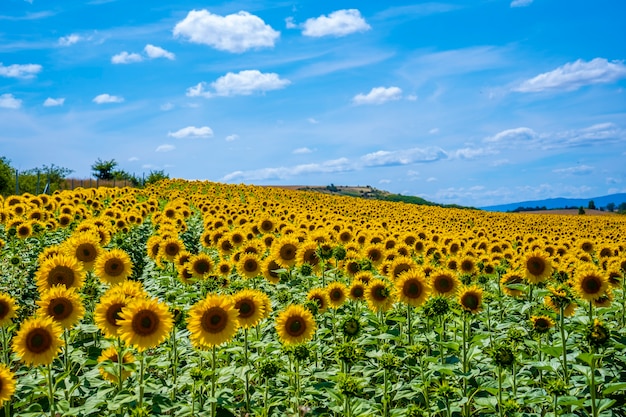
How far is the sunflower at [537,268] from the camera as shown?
8.18 m

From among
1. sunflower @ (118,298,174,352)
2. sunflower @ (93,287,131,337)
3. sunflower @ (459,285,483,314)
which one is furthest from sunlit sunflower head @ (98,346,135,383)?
sunflower @ (459,285,483,314)

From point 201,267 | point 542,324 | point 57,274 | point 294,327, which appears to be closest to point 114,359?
point 57,274

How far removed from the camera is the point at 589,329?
17.6ft

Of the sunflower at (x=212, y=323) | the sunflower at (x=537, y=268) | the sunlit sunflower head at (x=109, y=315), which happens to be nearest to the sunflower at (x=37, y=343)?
the sunlit sunflower head at (x=109, y=315)

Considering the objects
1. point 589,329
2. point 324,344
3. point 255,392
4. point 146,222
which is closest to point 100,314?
point 255,392

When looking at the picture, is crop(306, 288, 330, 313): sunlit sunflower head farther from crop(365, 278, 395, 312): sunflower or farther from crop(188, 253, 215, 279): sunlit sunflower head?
crop(188, 253, 215, 279): sunlit sunflower head

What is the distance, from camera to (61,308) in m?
5.25

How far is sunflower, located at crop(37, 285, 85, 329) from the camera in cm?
524

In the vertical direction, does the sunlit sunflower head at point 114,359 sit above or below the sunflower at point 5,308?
below

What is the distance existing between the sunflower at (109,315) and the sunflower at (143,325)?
22 cm

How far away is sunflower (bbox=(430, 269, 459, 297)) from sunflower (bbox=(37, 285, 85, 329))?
14.5 feet

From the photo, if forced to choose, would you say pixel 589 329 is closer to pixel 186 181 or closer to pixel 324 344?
pixel 324 344

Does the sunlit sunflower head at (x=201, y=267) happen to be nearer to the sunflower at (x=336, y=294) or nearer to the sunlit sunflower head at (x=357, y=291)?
the sunflower at (x=336, y=294)

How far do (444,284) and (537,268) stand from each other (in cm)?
198
